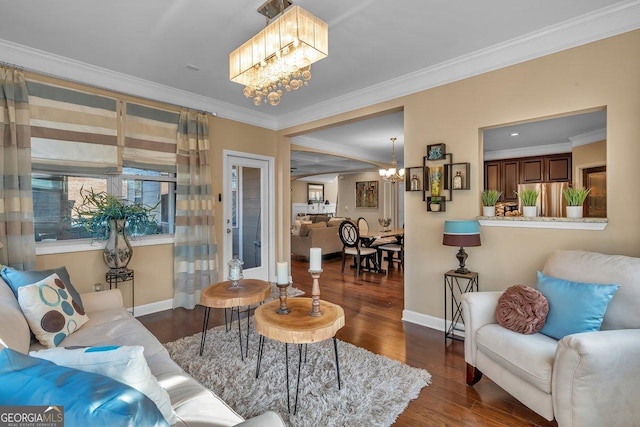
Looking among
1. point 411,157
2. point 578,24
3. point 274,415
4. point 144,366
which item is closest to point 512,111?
point 578,24

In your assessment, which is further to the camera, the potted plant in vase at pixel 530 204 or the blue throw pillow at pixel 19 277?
the potted plant in vase at pixel 530 204

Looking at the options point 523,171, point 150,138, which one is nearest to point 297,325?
point 150,138

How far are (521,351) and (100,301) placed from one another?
295 cm

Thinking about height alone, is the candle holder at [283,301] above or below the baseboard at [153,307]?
above

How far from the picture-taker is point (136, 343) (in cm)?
185

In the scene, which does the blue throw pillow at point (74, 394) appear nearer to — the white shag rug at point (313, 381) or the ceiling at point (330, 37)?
the white shag rug at point (313, 381)

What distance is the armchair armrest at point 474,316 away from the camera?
84.7 inches

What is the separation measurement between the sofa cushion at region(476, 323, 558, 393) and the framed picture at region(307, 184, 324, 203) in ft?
36.7

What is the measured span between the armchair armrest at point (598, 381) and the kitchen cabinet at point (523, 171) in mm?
5845

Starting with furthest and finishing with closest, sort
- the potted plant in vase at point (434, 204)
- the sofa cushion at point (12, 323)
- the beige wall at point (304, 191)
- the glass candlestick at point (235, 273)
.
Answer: the beige wall at point (304, 191) < the potted plant in vase at point (434, 204) < the glass candlestick at point (235, 273) < the sofa cushion at point (12, 323)

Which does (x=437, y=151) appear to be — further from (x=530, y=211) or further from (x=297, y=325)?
(x=297, y=325)

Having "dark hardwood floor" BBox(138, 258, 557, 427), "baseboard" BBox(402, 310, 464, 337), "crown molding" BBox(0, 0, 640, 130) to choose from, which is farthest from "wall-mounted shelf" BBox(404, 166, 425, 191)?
"dark hardwood floor" BBox(138, 258, 557, 427)

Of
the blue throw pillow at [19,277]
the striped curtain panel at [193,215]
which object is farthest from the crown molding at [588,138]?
the blue throw pillow at [19,277]

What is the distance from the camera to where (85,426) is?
0.67 meters
